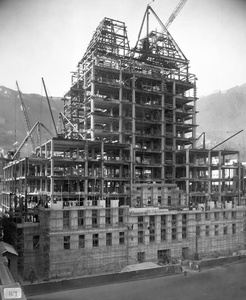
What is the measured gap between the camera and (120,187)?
55312mm

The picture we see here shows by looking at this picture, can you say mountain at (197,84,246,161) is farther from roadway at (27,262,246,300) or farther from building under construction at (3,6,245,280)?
roadway at (27,262,246,300)

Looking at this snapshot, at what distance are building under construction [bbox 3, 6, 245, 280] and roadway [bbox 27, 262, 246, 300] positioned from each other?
22.8 ft

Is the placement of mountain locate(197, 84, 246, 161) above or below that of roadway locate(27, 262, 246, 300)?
above

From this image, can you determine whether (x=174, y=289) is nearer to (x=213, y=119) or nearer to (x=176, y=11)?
(x=176, y=11)

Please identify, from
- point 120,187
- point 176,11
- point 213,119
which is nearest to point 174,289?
point 120,187

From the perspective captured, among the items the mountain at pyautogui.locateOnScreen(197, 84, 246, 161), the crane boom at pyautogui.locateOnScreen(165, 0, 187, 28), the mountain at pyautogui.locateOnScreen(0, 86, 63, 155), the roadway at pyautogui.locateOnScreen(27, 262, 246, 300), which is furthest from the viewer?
the mountain at pyautogui.locateOnScreen(0, 86, 63, 155)

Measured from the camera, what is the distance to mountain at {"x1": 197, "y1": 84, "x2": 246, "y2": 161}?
8888 cm

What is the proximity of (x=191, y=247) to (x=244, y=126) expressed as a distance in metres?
64.9

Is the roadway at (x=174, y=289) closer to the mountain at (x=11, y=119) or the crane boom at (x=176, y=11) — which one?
the crane boom at (x=176, y=11)

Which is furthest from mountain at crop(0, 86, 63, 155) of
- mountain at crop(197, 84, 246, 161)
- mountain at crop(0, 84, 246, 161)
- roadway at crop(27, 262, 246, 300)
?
roadway at crop(27, 262, 246, 300)

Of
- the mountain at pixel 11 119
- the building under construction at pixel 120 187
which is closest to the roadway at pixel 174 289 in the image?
the building under construction at pixel 120 187

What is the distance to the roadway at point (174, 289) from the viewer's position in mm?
29031

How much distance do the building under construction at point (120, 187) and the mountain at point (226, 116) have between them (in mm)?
18565

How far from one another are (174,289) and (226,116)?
77152mm
